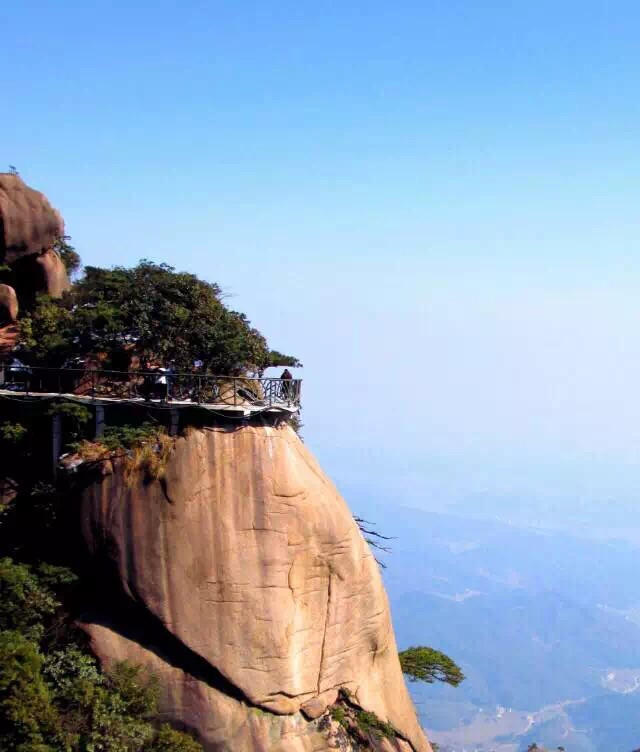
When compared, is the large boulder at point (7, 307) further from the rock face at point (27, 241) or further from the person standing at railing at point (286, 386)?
the person standing at railing at point (286, 386)

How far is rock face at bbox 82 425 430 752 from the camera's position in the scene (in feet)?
66.3

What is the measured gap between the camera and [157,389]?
23109 millimetres

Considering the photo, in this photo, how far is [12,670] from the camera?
18.0 meters

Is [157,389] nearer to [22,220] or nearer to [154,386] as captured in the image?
[154,386]

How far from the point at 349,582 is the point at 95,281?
40.5ft

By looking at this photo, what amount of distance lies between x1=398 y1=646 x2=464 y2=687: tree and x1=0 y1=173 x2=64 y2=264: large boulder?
69.1ft

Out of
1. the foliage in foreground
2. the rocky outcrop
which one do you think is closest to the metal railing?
the rocky outcrop

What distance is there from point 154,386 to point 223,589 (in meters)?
6.20

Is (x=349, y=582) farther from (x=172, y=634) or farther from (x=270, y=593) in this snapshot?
(x=172, y=634)

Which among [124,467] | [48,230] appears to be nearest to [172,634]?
[124,467]

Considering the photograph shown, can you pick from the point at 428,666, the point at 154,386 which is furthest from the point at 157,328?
the point at 428,666

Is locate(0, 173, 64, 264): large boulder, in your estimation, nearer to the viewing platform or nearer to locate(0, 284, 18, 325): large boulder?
locate(0, 284, 18, 325): large boulder

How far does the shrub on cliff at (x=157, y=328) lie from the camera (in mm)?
23484

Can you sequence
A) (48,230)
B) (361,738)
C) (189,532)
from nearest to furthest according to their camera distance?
1. (189,532)
2. (361,738)
3. (48,230)
